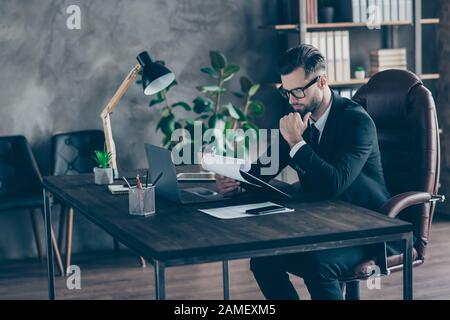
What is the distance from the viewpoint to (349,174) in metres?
3.12

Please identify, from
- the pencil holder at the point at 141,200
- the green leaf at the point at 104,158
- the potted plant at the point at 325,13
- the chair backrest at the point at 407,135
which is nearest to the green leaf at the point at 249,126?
the potted plant at the point at 325,13

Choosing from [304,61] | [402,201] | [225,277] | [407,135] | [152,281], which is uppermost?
[304,61]

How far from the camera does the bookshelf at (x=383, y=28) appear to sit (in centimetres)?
568

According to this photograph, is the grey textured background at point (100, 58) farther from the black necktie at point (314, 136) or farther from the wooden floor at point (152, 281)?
the black necktie at point (314, 136)

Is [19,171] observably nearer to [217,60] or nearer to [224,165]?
[217,60]

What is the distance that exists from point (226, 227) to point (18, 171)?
2971mm

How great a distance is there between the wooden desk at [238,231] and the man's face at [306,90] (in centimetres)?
44

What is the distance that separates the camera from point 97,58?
5633 millimetres

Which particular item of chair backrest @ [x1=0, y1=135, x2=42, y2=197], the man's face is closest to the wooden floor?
chair backrest @ [x1=0, y1=135, x2=42, y2=197]

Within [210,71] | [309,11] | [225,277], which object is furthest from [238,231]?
[309,11]

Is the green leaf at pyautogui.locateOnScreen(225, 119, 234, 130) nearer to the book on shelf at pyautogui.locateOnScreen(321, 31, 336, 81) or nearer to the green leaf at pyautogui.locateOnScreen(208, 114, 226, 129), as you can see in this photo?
the green leaf at pyautogui.locateOnScreen(208, 114, 226, 129)
